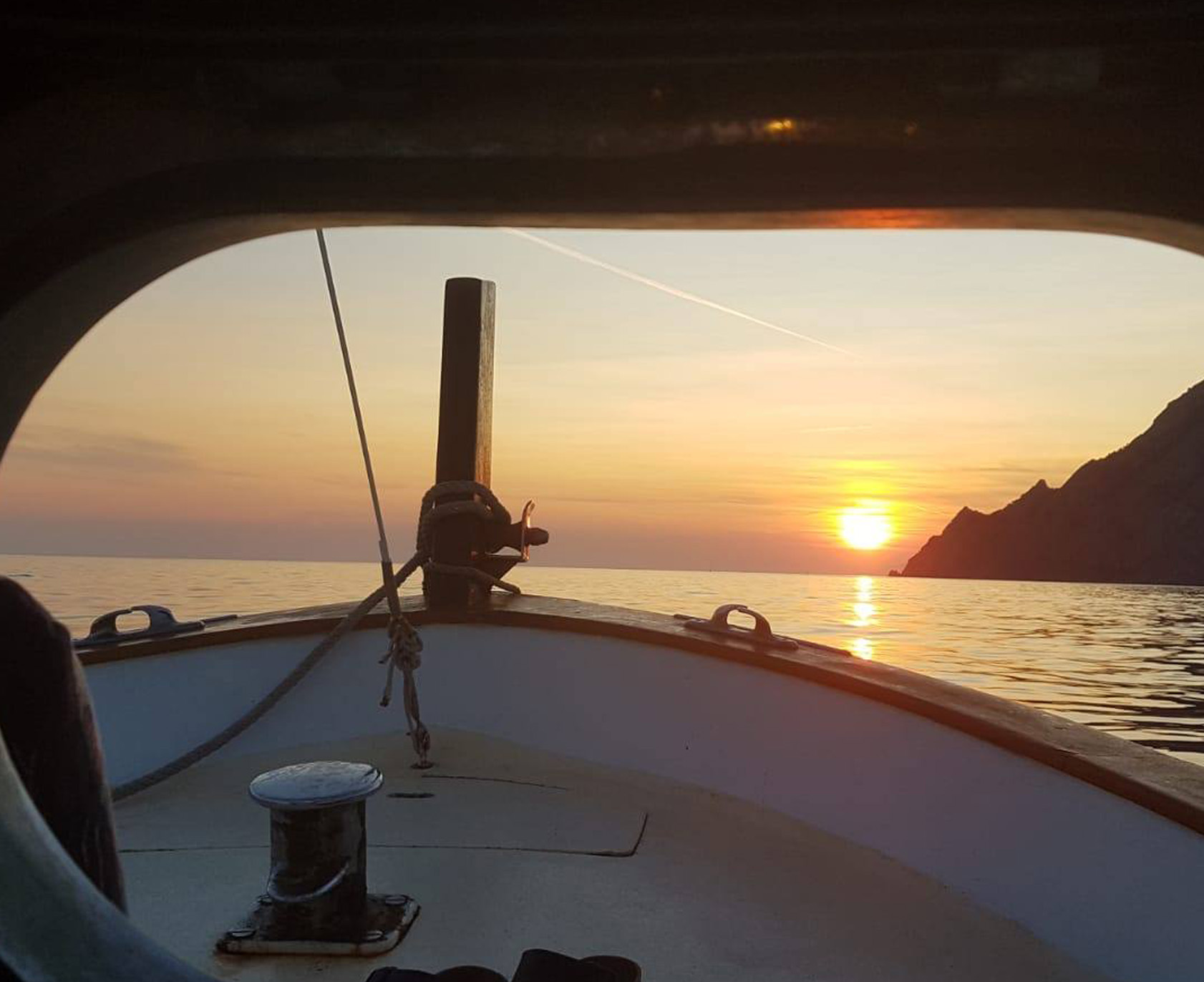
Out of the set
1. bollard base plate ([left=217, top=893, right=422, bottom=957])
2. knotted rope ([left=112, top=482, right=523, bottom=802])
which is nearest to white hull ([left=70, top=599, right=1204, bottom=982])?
knotted rope ([left=112, top=482, right=523, bottom=802])

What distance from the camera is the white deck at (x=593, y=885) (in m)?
1.95

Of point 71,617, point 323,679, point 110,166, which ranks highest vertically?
point 110,166

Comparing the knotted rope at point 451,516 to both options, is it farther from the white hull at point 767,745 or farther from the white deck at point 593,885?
the white deck at point 593,885

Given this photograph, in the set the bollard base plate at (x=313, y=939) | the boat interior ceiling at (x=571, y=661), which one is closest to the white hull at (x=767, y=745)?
the boat interior ceiling at (x=571, y=661)

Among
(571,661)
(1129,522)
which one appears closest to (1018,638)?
(571,661)

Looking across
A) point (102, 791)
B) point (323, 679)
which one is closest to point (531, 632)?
point (323, 679)

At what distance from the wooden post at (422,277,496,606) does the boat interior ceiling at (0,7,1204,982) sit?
0.06 ft

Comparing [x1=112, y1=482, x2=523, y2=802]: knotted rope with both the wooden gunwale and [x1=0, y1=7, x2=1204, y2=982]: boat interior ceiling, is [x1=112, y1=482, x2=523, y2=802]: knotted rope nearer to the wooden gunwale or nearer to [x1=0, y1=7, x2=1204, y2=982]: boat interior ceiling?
[x1=0, y1=7, x2=1204, y2=982]: boat interior ceiling

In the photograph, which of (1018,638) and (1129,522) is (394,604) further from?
(1129,522)

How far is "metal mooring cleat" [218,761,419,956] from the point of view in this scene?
6.22 feet

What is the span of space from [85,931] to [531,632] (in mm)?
2831

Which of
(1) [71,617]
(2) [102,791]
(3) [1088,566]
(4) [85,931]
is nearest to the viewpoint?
(4) [85,931]

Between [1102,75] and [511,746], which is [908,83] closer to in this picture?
[1102,75]

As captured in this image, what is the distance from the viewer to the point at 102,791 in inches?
42.0
